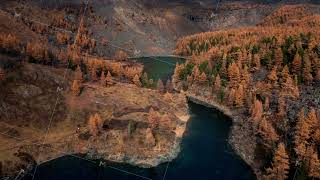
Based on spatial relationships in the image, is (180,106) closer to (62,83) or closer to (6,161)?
(62,83)

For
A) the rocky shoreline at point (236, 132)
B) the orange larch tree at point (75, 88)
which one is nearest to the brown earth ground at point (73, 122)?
the orange larch tree at point (75, 88)

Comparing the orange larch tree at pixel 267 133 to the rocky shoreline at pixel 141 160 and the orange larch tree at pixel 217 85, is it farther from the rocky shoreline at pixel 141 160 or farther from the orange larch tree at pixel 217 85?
the orange larch tree at pixel 217 85

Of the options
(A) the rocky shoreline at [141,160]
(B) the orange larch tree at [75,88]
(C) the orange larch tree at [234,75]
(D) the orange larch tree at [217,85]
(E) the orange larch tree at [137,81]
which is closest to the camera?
(A) the rocky shoreline at [141,160]

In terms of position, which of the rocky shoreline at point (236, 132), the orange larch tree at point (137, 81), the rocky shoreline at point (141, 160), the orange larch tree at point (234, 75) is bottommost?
the rocky shoreline at point (141, 160)

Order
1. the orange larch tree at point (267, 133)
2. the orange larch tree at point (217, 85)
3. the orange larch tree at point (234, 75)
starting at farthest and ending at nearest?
the orange larch tree at point (234, 75), the orange larch tree at point (217, 85), the orange larch tree at point (267, 133)

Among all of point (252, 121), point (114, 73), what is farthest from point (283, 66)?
point (114, 73)

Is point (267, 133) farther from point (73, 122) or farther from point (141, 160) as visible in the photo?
point (73, 122)
